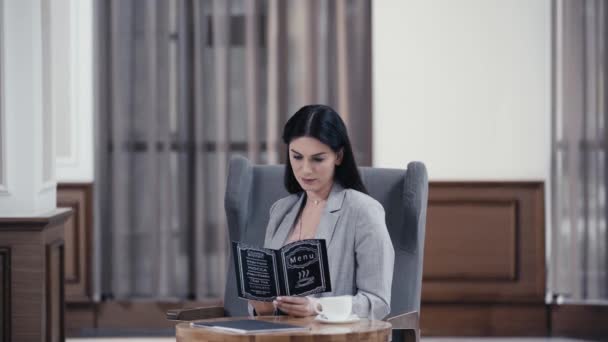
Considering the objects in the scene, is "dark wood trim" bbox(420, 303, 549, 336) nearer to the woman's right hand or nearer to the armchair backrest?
the armchair backrest

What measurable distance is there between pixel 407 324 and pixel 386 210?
1.56 feet

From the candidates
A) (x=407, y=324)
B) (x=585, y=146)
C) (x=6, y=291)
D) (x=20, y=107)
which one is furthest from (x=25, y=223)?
(x=585, y=146)

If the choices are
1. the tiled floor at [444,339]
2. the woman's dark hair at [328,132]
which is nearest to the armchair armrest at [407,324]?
the woman's dark hair at [328,132]

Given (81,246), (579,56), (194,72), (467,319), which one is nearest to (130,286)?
(81,246)

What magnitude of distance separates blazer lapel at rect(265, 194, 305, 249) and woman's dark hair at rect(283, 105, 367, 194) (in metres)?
0.16

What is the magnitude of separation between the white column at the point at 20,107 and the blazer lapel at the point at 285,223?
1.36m

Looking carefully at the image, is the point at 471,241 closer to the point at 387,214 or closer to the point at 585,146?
the point at 585,146

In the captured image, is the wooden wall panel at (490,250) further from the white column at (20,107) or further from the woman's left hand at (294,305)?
the woman's left hand at (294,305)

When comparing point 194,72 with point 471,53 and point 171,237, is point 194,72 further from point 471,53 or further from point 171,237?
point 471,53

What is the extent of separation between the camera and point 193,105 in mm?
5465

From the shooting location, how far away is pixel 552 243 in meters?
5.33

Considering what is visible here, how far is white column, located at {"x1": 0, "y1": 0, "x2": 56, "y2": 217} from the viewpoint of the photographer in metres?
3.76

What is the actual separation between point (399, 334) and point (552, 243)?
2732mm

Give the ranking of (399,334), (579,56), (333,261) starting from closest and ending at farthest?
(333,261) < (399,334) < (579,56)
